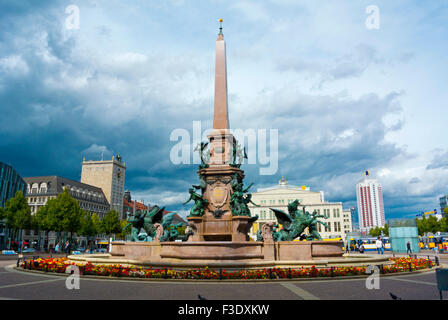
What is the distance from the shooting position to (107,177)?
4562 inches

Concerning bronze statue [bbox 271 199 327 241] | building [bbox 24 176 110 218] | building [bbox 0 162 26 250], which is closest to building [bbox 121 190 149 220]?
building [bbox 24 176 110 218]

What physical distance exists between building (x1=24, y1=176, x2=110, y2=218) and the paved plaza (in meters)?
83.2

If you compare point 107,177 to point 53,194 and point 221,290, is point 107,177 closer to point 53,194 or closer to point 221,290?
point 53,194

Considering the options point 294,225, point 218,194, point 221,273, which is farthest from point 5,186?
point 221,273

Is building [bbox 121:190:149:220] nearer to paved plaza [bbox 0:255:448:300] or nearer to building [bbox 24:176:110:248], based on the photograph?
building [bbox 24:176:110:248]

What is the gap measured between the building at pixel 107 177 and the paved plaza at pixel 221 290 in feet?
346

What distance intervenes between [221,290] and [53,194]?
92.7 m

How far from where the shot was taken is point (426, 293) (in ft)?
36.1

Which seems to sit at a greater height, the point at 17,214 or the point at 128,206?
the point at 128,206

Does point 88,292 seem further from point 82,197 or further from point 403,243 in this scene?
point 82,197

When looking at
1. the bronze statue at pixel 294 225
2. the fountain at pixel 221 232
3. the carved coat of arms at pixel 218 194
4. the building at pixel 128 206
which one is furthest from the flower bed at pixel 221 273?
the building at pixel 128 206

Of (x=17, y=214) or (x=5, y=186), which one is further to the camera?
(x=5, y=186)

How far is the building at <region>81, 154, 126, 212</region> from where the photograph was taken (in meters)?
116

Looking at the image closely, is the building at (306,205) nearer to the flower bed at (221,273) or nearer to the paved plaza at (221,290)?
the flower bed at (221,273)
